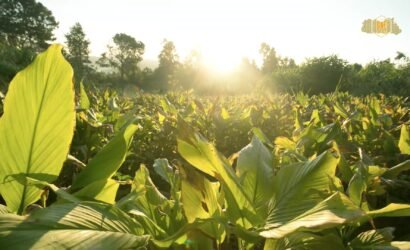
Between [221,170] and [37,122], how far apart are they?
42 cm

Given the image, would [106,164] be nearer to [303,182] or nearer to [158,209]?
[158,209]

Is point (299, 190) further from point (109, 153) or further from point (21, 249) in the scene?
point (21, 249)

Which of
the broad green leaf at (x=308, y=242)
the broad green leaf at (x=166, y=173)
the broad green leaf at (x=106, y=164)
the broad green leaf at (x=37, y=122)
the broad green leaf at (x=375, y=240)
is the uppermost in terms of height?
the broad green leaf at (x=37, y=122)

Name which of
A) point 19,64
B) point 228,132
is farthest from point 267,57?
point 228,132

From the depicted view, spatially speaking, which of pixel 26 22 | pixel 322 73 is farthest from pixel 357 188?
pixel 26 22

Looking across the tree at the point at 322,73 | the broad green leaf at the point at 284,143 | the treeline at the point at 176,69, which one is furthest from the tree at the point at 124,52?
the broad green leaf at the point at 284,143

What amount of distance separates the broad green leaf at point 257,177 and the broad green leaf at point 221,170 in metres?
0.05

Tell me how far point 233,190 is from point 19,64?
40.9 ft

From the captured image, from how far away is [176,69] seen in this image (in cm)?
7481

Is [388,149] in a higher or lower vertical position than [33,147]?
lower

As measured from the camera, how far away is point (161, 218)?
3.00 feet

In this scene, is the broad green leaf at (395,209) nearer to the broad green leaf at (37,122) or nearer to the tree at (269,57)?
the broad green leaf at (37,122)

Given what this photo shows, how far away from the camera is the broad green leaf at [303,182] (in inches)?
34.8

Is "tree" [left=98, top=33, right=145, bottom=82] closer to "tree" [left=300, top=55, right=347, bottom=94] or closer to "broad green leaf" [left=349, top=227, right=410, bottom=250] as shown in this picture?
"tree" [left=300, top=55, right=347, bottom=94]
